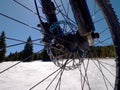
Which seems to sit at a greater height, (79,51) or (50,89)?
(79,51)

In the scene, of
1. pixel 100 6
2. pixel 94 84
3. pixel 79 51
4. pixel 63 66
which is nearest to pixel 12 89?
pixel 94 84

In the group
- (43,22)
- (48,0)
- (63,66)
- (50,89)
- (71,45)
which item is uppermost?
(48,0)

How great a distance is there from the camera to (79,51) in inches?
108

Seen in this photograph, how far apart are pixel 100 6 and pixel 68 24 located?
0.49 m

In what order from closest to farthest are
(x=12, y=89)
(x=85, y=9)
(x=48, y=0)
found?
(x=85, y=9) < (x=48, y=0) < (x=12, y=89)

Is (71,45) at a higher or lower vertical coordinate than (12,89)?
higher

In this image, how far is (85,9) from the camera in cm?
239

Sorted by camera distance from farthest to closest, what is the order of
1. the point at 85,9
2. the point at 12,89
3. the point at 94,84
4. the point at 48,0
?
1. the point at 94,84
2. the point at 12,89
3. the point at 48,0
4. the point at 85,9

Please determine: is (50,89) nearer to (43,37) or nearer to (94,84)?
(94,84)

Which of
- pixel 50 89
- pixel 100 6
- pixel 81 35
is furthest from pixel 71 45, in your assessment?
pixel 50 89

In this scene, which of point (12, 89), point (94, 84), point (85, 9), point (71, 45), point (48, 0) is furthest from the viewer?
point (94, 84)

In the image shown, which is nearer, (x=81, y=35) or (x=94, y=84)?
(x=81, y=35)

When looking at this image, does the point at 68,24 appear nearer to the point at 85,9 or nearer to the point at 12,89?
the point at 85,9

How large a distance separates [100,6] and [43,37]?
31.9 inches
